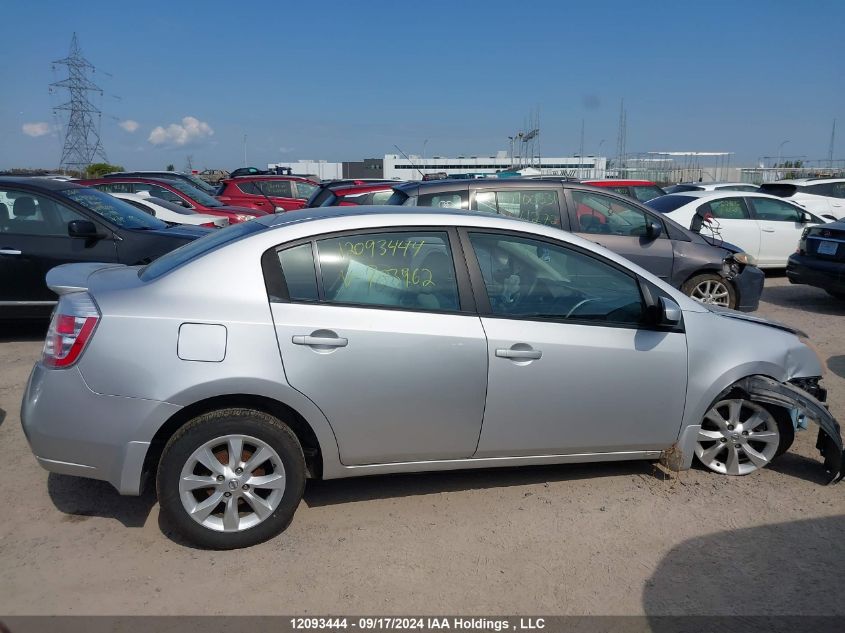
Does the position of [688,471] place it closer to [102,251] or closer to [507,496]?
[507,496]

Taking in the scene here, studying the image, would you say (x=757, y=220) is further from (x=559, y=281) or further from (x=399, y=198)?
(x=559, y=281)

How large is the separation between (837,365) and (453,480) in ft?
15.1

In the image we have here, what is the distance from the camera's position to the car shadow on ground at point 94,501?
153 inches

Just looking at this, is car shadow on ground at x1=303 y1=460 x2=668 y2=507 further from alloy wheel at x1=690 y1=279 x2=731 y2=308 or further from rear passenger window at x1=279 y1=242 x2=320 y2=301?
alloy wheel at x1=690 y1=279 x2=731 y2=308

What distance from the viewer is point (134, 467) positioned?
3.42m

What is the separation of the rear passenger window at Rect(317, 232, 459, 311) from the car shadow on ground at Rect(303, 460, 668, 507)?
1160mm

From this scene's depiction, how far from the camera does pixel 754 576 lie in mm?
3398

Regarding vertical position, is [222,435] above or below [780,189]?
below

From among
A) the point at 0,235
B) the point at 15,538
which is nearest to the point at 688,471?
the point at 15,538

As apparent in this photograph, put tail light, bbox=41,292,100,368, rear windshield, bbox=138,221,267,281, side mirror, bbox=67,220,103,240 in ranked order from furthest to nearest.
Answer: side mirror, bbox=67,220,103,240
rear windshield, bbox=138,221,267,281
tail light, bbox=41,292,100,368

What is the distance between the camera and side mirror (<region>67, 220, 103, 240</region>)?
6.99 m

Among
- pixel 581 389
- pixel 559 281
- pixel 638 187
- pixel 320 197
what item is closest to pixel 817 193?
pixel 638 187

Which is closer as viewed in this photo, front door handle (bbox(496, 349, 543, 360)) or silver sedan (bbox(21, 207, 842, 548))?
silver sedan (bbox(21, 207, 842, 548))

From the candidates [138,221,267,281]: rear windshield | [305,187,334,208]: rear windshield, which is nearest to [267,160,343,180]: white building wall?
[305,187,334,208]: rear windshield
